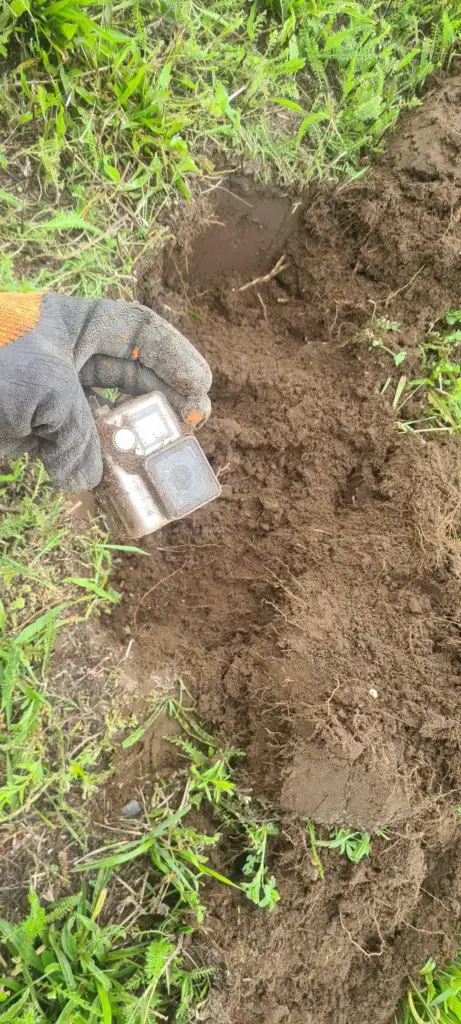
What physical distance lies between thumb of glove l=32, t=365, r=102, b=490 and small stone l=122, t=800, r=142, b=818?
940 mm

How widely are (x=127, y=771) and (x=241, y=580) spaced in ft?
2.20

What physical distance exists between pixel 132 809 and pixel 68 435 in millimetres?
1107

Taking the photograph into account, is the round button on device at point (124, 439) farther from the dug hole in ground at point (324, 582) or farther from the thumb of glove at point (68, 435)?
the dug hole in ground at point (324, 582)

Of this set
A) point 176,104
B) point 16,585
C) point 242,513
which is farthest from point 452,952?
point 176,104

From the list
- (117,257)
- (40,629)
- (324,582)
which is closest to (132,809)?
(40,629)

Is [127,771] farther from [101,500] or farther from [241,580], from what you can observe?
[101,500]

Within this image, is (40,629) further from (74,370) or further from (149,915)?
(149,915)

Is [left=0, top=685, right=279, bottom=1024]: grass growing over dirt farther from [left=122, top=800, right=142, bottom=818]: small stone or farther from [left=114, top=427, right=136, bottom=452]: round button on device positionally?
[left=114, top=427, right=136, bottom=452]: round button on device

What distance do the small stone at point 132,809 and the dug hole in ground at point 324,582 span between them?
23 mm

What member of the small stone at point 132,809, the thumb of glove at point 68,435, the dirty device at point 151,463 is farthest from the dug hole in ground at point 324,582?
the thumb of glove at point 68,435

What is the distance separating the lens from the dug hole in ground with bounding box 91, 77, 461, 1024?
166cm

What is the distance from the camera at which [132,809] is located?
174 cm

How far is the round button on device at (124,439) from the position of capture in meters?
1.64

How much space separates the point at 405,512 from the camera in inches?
72.0
